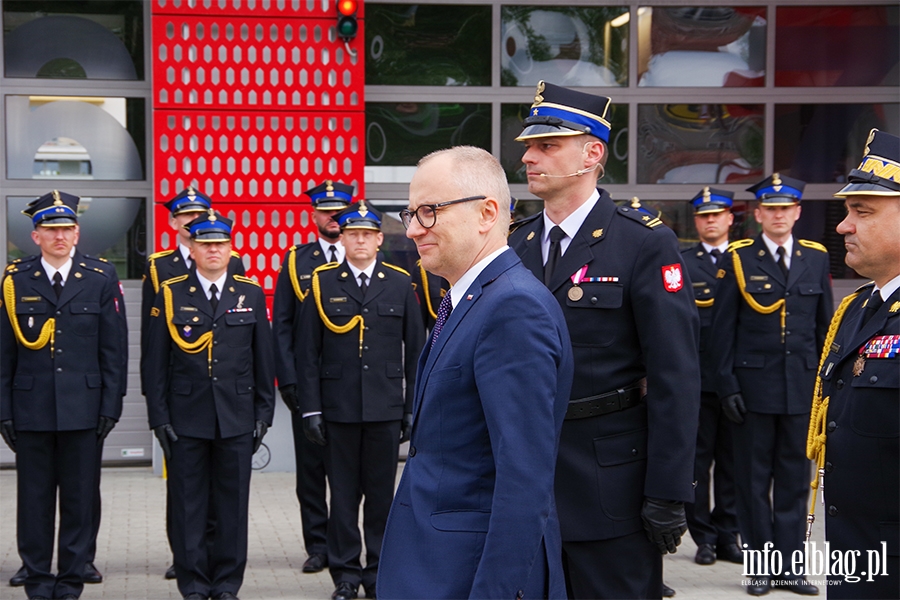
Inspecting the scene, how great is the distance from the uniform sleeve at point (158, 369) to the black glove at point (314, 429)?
0.80 metres

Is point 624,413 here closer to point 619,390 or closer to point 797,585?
point 619,390

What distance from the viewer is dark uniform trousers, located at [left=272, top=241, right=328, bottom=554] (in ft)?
21.8

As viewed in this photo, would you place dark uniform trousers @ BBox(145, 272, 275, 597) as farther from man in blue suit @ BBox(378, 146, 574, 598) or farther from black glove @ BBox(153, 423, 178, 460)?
man in blue suit @ BBox(378, 146, 574, 598)

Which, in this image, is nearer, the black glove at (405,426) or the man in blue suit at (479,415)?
the man in blue suit at (479,415)

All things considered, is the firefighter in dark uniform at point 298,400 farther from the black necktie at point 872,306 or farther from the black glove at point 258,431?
the black necktie at point 872,306

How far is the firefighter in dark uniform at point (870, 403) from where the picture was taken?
311 cm

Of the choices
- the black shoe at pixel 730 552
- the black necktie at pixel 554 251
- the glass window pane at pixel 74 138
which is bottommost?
the black shoe at pixel 730 552

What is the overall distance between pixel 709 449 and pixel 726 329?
3.74 ft

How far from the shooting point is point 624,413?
11.2 ft

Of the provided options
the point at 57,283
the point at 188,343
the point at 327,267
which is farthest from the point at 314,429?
the point at 57,283

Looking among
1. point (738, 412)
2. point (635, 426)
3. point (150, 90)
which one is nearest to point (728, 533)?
point (738, 412)

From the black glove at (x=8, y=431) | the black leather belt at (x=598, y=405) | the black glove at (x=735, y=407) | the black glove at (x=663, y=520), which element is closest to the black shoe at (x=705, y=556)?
the black glove at (x=735, y=407)

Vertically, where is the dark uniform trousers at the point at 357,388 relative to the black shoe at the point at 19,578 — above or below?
above

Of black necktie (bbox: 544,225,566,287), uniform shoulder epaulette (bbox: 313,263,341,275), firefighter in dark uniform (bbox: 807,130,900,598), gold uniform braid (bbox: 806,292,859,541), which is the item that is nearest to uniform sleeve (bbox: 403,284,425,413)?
uniform shoulder epaulette (bbox: 313,263,341,275)
